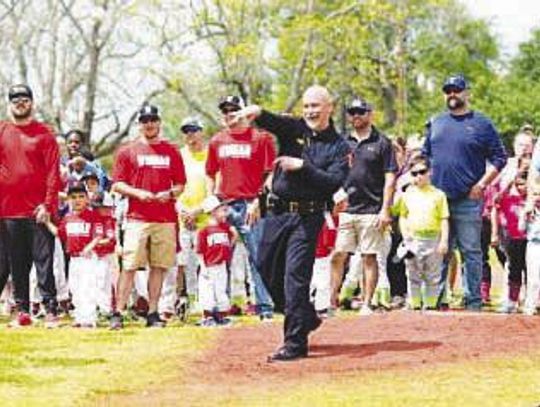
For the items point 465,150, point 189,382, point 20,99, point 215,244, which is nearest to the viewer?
point 189,382

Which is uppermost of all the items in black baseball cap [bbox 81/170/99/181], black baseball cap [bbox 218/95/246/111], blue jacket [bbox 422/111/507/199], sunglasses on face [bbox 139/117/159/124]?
black baseball cap [bbox 218/95/246/111]

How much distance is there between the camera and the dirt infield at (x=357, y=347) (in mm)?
9266

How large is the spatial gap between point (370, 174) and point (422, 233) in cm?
95

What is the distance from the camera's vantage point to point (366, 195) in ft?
43.8

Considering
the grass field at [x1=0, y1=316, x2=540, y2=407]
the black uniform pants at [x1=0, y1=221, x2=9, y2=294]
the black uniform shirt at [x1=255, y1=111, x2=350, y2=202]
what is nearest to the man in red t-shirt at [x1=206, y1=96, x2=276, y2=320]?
the black uniform pants at [x1=0, y1=221, x2=9, y2=294]

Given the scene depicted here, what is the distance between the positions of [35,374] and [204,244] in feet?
12.5

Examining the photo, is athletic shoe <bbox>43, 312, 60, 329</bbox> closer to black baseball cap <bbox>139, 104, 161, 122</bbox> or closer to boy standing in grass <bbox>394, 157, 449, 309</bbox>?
black baseball cap <bbox>139, 104, 161, 122</bbox>

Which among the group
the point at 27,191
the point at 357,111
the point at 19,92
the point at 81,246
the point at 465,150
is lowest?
the point at 81,246

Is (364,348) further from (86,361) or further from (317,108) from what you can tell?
(86,361)

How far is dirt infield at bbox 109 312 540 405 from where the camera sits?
9266 mm

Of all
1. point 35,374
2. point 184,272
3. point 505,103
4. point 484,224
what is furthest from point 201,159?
point 505,103

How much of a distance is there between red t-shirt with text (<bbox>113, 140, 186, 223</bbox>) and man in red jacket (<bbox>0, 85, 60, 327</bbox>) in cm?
66

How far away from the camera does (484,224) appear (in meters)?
15.8

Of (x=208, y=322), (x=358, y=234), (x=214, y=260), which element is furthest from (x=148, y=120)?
(x=358, y=234)
